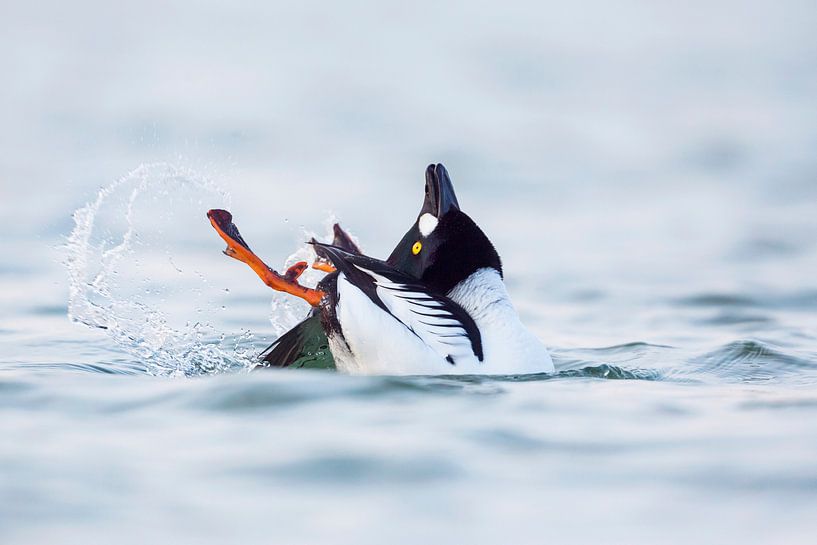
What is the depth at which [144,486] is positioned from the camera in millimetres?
3848

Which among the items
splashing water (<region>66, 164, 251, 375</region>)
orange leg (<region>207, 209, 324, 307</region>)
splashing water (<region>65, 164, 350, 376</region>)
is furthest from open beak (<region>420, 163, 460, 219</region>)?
splashing water (<region>66, 164, 251, 375</region>)

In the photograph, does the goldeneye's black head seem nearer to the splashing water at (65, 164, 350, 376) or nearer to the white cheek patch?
the white cheek patch

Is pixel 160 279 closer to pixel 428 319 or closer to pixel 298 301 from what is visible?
pixel 298 301

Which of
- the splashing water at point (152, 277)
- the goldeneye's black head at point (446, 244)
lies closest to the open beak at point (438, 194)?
the goldeneye's black head at point (446, 244)

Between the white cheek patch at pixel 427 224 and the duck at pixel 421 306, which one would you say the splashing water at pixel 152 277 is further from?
the white cheek patch at pixel 427 224

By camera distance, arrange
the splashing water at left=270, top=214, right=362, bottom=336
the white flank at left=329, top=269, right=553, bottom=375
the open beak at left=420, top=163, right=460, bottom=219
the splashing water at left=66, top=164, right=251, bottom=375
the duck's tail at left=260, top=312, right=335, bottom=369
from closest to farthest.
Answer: the white flank at left=329, top=269, right=553, bottom=375 → the open beak at left=420, top=163, right=460, bottom=219 → the duck's tail at left=260, top=312, right=335, bottom=369 → the splashing water at left=66, top=164, right=251, bottom=375 → the splashing water at left=270, top=214, right=362, bottom=336

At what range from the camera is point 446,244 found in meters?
5.99

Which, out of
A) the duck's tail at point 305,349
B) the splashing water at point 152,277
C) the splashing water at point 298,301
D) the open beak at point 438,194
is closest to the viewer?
the open beak at point 438,194

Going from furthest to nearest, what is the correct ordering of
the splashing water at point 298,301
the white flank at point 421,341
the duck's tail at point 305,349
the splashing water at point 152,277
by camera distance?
the splashing water at point 298,301, the splashing water at point 152,277, the duck's tail at point 305,349, the white flank at point 421,341

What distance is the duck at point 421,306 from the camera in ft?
18.2

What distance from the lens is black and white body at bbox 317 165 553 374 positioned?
5.53 meters

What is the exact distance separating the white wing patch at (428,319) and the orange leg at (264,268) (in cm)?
45

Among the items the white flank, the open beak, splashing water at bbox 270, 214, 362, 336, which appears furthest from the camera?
splashing water at bbox 270, 214, 362, 336

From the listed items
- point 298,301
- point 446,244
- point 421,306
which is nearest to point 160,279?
point 298,301
